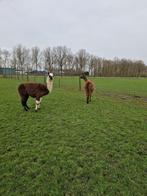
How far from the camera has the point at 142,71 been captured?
89625 millimetres

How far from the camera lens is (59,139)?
4875 millimetres

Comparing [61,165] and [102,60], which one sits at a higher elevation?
[102,60]

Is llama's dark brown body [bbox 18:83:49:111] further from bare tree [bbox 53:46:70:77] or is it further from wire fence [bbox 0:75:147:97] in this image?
bare tree [bbox 53:46:70:77]

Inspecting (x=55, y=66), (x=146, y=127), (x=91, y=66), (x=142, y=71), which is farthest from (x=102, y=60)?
(x=146, y=127)

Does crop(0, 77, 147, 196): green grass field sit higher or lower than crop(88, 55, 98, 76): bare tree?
lower

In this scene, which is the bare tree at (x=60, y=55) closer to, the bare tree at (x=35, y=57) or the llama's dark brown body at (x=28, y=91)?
the bare tree at (x=35, y=57)

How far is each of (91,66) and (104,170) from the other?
78.1 metres

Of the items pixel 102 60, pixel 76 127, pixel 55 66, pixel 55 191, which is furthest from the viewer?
pixel 102 60

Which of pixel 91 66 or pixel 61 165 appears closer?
pixel 61 165

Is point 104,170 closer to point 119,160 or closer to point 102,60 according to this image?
point 119,160

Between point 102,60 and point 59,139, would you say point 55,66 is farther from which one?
point 59,139

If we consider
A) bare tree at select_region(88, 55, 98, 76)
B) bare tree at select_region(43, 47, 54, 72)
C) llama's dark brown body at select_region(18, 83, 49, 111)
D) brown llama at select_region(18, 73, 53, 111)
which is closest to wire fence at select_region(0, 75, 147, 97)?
brown llama at select_region(18, 73, 53, 111)

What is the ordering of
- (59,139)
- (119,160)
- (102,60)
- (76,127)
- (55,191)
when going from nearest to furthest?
(55,191)
(119,160)
(59,139)
(76,127)
(102,60)

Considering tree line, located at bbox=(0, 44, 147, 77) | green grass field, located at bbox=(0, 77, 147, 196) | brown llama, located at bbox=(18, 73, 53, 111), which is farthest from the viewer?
tree line, located at bbox=(0, 44, 147, 77)
